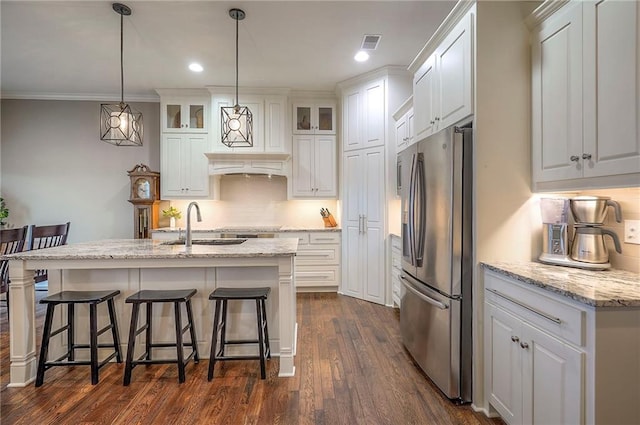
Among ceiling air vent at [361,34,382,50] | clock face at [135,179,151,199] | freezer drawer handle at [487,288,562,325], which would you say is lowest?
freezer drawer handle at [487,288,562,325]

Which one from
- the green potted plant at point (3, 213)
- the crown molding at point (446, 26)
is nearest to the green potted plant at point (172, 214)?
the green potted plant at point (3, 213)

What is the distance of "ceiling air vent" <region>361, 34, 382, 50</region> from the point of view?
10.6 feet

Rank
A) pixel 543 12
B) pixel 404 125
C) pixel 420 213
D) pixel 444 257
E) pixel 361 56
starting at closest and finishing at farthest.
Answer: pixel 543 12, pixel 444 257, pixel 420 213, pixel 404 125, pixel 361 56

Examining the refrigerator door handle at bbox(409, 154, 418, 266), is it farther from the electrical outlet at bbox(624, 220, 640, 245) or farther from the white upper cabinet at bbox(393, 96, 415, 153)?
the electrical outlet at bbox(624, 220, 640, 245)

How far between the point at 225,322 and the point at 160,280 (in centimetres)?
62

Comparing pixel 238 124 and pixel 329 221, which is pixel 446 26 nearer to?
pixel 238 124

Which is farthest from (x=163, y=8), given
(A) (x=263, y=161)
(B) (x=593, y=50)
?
(B) (x=593, y=50)

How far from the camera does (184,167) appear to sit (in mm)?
4664

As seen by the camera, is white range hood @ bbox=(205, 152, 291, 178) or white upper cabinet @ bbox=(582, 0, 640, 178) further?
white range hood @ bbox=(205, 152, 291, 178)

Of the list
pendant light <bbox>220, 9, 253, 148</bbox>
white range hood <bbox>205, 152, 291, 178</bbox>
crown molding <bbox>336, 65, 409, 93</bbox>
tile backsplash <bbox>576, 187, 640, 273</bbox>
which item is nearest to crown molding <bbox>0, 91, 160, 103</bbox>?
white range hood <bbox>205, 152, 291, 178</bbox>

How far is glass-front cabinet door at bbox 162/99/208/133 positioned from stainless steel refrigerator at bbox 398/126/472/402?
3541 millimetres

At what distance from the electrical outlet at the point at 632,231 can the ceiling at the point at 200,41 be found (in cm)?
224

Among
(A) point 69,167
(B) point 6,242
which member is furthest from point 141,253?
(A) point 69,167

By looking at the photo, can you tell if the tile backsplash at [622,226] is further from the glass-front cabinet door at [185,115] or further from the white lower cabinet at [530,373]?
the glass-front cabinet door at [185,115]
